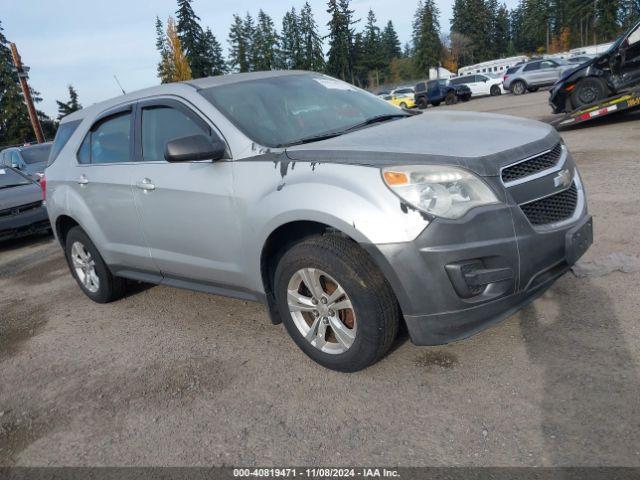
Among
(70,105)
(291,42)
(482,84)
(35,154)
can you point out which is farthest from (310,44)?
(35,154)

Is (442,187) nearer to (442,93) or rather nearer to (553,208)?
(553,208)

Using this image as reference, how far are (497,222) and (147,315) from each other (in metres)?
3.16

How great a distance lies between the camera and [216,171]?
3.41 meters

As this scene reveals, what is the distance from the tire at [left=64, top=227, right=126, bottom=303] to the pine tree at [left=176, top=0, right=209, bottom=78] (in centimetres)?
6618

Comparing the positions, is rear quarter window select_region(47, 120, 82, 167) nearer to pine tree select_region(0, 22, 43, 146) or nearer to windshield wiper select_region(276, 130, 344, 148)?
windshield wiper select_region(276, 130, 344, 148)

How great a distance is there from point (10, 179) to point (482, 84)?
103 feet

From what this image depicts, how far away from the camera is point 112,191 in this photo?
4.27 meters

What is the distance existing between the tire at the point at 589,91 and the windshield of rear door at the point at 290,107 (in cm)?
987

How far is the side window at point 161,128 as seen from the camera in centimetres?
373

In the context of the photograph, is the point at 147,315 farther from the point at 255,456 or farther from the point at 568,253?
the point at 568,253

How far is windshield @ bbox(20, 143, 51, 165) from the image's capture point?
499 inches

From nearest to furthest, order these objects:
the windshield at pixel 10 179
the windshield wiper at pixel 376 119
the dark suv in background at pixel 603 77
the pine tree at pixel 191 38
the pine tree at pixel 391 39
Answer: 1. the windshield wiper at pixel 376 119
2. the windshield at pixel 10 179
3. the dark suv in background at pixel 603 77
4. the pine tree at pixel 191 38
5. the pine tree at pixel 391 39

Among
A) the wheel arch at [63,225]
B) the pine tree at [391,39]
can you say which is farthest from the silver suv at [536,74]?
the pine tree at [391,39]

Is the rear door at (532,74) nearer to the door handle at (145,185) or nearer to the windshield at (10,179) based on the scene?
the windshield at (10,179)
